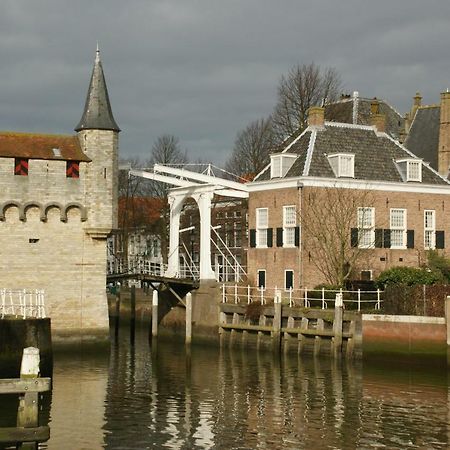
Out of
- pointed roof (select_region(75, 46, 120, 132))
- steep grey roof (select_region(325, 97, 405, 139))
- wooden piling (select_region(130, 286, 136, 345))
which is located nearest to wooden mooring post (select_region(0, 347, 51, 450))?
pointed roof (select_region(75, 46, 120, 132))

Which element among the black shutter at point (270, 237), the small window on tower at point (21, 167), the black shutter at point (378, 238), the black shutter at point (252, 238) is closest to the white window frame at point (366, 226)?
the black shutter at point (378, 238)

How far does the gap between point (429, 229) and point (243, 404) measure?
714 inches

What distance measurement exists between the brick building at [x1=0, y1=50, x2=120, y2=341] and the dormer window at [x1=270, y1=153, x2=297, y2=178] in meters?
6.83

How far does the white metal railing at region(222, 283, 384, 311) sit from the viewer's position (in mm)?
33375

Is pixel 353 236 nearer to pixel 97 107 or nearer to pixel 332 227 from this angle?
pixel 332 227

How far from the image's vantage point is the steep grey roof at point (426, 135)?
153 ft

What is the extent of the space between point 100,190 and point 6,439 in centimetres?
2220

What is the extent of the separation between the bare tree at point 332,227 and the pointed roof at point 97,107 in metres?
8.10

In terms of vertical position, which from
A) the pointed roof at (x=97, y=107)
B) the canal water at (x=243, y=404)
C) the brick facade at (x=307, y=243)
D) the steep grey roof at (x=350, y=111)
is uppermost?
the steep grey roof at (x=350, y=111)

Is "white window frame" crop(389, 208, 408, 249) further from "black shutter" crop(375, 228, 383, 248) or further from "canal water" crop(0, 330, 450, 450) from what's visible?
"canal water" crop(0, 330, 450, 450)

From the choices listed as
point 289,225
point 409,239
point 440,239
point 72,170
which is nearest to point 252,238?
point 289,225

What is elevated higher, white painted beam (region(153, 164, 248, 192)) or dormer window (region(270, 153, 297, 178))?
dormer window (region(270, 153, 297, 178))

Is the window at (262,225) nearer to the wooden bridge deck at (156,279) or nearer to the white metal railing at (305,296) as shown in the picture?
the white metal railing at (305,296)

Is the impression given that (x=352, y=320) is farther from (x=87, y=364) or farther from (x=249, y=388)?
(x=87, y=364)
